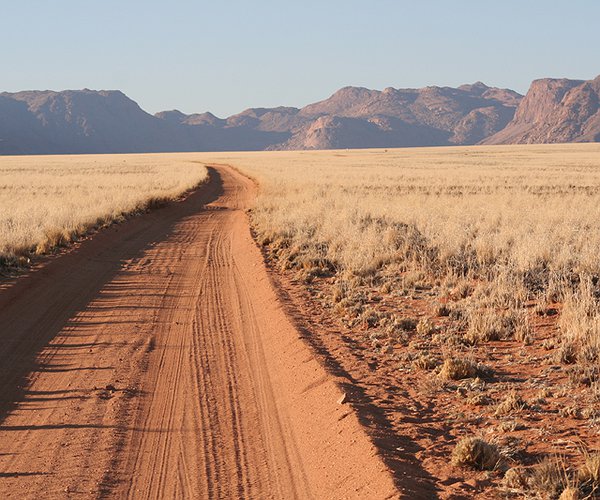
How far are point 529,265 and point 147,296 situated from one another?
5.96 metres

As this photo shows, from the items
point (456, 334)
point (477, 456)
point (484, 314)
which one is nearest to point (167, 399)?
point (477, 456)

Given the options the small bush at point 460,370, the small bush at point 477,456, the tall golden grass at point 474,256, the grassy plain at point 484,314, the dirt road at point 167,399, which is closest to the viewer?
the small bush at point 477,456

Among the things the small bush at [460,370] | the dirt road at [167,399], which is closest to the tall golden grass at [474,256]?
the small bush at [460,370]

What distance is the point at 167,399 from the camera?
6312 mm

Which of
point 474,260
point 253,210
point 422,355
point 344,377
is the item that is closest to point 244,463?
point 344,377

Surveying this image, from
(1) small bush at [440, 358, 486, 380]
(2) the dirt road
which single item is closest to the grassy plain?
(1) small bush at [440, 358, 486, 380]

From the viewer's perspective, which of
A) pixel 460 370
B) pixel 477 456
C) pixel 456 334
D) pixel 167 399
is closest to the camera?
pixel 477 456

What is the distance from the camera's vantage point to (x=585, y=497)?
396 cm

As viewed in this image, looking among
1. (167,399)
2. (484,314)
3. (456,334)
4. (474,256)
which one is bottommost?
(167,399)

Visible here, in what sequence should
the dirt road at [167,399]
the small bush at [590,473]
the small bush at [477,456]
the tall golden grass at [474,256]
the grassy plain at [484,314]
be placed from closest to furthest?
the small bush at [590,473]
the small bush at [477,456]
the dirt road at [167,399]
the grassy plain at [484,314]
the tall golden grass at [474,256]

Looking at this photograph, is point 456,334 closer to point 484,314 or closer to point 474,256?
point 484,314

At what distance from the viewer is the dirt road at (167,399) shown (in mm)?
4781

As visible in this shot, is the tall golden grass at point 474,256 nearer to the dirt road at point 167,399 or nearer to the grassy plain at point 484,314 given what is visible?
the grassy plain at point 484,314

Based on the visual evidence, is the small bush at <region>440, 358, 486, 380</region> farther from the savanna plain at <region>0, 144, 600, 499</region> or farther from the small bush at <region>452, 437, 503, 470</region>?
the small bush at <region>452, 437, 503, 470</region>
